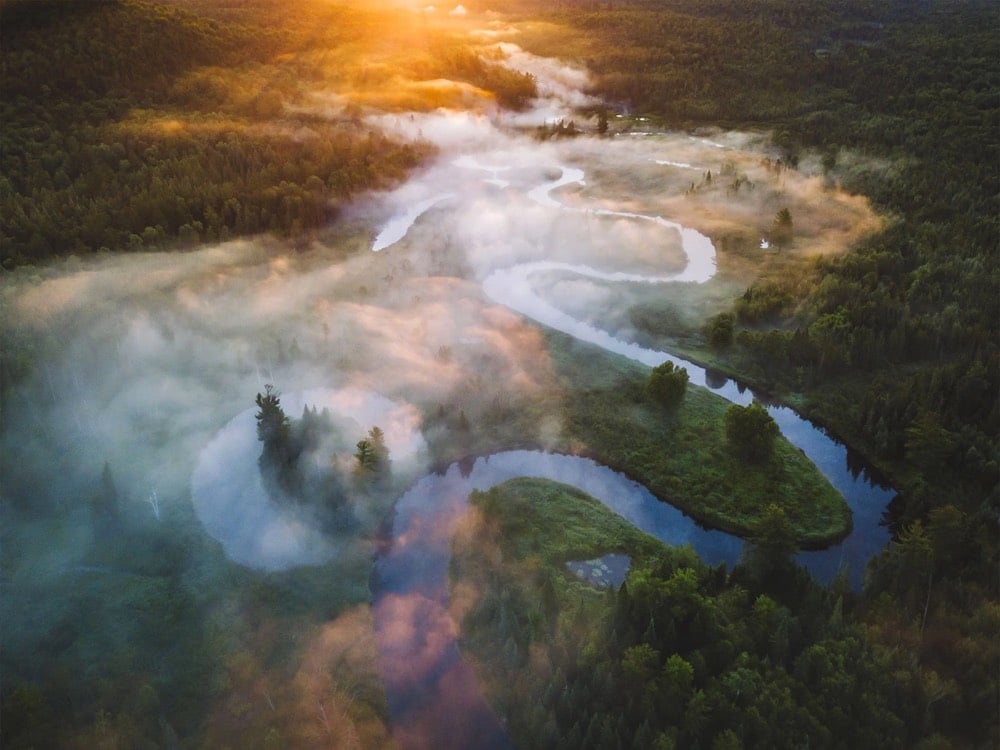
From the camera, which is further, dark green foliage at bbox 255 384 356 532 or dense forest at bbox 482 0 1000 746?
dark green foliage at bbox 255 384 356 532

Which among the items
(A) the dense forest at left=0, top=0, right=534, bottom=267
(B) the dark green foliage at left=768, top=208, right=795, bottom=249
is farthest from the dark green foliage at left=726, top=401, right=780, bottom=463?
(A) the dense forest at left=0, top=0, right=534, bottom=267

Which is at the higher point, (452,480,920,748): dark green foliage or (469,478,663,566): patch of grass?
(452,480,920,748): dark green foliage

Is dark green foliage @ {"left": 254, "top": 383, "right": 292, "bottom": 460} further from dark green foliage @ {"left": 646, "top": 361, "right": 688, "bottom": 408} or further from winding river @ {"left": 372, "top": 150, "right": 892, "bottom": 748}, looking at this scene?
dark green foliage @ {"left": 646, "top": 361, "right": 688, "bottom": 408}

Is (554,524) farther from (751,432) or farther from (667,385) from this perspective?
(667,385)

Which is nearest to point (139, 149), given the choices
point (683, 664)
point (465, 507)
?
point (465, 507)

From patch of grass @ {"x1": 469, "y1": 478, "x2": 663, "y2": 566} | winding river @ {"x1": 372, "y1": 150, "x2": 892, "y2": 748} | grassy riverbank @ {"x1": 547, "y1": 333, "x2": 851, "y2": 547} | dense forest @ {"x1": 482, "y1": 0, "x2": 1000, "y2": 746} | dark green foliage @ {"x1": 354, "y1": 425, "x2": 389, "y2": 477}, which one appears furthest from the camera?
grassy riverbank @ {"x1": 547, "y1": 333, "x2": 851, "y2": 547}

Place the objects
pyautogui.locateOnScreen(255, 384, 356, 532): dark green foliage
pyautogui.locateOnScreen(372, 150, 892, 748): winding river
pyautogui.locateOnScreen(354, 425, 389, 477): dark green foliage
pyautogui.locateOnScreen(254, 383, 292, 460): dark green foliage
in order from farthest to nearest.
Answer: pyautogui.locateOnScreen(354, 425, 389, 477): dark green foliage → pyautogui.locateOnScreen(254, 383, 292, 460): dark green foliage → pyautogui.locateOnScreen(255, 384, 356, 532): dark green foliage → pyautogui.locateOnScreen(372, 150, 892, 748): winding river

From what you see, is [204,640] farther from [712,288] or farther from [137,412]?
[712,288]
